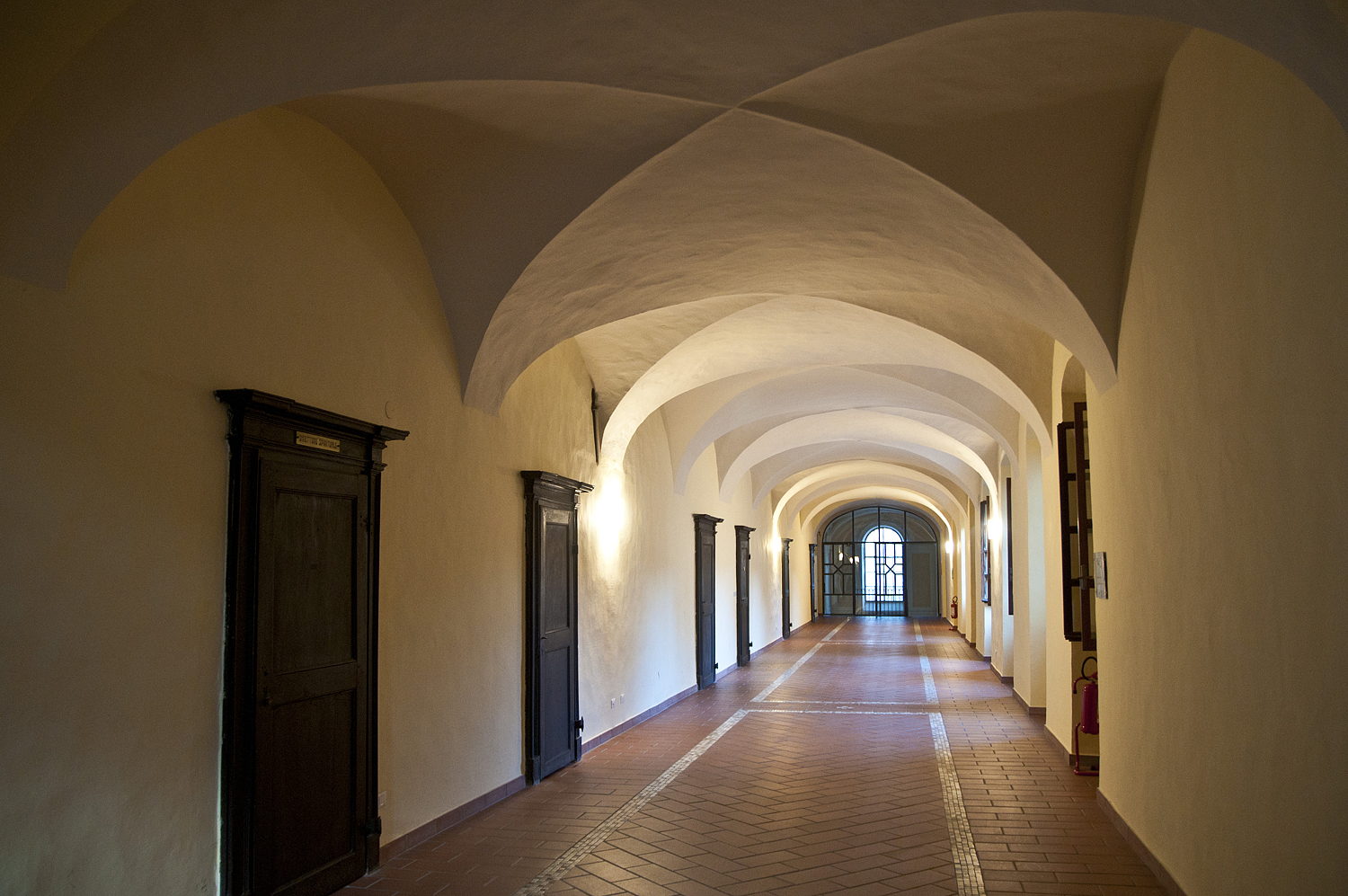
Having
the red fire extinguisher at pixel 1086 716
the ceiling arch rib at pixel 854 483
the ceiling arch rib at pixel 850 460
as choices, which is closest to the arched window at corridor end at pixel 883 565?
the ceiling arch rib at pixel 854 483

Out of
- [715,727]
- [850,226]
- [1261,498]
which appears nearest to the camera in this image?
[1261,498]

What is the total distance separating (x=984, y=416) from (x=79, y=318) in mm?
9243

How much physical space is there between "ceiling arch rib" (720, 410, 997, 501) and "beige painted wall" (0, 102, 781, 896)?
29.1 feet

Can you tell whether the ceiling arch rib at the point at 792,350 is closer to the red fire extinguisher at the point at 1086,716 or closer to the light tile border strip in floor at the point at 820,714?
the red fire extinguisher at the point at 1086,716

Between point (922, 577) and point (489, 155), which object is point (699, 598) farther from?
point (922, 577)

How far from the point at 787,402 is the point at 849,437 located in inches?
157

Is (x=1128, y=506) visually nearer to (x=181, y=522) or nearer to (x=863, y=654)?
(x=181, y=522)

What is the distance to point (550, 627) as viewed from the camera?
7855 millimetres

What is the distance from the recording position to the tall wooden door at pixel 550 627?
746 centimetres

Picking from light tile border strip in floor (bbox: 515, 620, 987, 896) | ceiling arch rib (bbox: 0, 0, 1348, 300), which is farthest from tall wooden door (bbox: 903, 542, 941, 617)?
ceiling arch rib (bbox: 0, 0, 1348, 300)

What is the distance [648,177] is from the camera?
537 cm

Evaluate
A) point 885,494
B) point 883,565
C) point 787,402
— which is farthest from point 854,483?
point 787,402

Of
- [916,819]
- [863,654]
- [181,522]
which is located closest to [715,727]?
[916,819]

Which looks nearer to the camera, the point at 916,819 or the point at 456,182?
the point at 456,182
